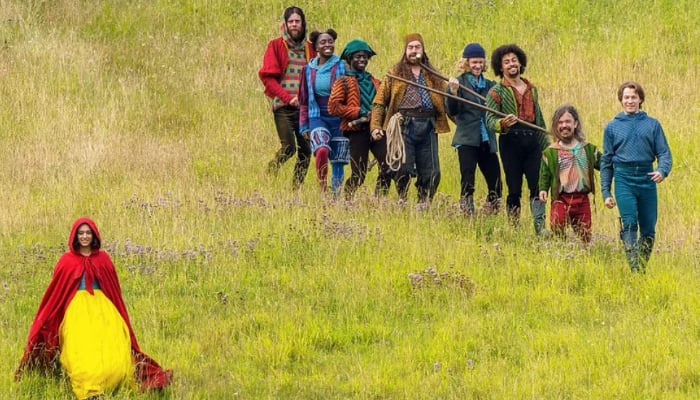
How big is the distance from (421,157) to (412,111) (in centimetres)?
48

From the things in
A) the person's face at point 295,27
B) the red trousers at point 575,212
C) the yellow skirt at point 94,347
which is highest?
the person's face at point 295,27

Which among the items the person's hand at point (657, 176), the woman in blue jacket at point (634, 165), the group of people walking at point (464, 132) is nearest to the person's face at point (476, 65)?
the group of people walking at point (464, 132)

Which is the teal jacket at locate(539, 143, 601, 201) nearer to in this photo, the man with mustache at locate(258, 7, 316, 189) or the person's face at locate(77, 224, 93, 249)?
the man with mustache at locate(258, 7, 316, 189)

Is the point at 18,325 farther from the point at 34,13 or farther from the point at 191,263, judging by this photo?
the point at 34,13

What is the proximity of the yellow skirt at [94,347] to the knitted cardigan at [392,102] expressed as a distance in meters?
4.91

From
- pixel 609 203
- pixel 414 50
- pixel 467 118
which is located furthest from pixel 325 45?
pixel 609 203

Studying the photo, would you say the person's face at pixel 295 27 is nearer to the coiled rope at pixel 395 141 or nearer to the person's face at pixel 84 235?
the coiled rope at pixel 395 141

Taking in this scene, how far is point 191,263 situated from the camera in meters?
11.1

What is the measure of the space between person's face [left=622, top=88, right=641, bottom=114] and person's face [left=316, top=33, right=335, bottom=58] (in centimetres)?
364

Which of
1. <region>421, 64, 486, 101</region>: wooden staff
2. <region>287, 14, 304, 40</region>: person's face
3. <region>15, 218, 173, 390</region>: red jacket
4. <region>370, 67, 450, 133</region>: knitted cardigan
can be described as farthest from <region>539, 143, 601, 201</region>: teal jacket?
<region>15, 218, 173, 390</region>: red jacket

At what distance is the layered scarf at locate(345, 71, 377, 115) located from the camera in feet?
42.8

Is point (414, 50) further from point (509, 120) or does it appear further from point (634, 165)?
point (634, 165)

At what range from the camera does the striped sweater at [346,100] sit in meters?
12.9

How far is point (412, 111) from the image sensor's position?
1257 centimetres
